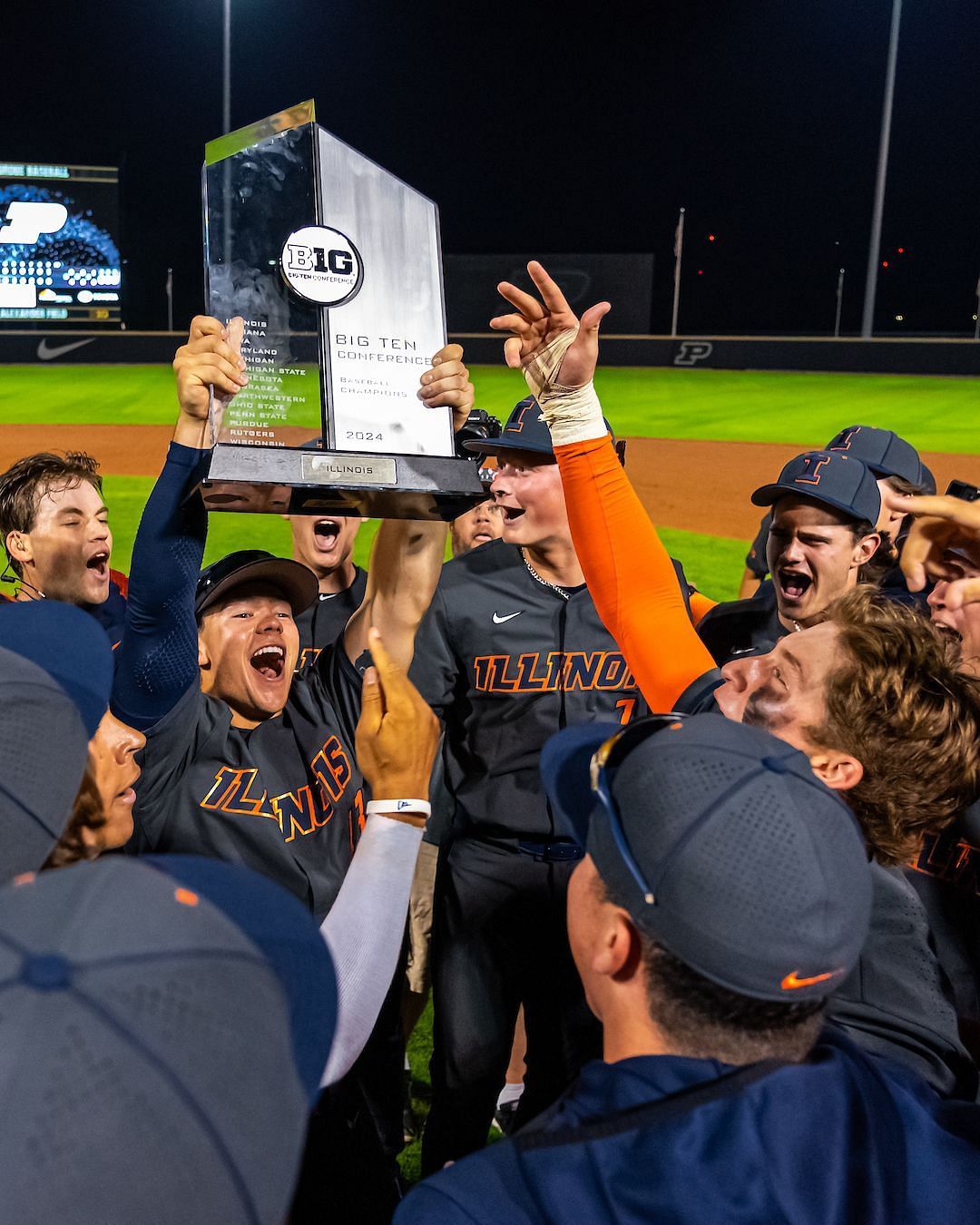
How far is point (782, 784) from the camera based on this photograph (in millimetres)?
1313

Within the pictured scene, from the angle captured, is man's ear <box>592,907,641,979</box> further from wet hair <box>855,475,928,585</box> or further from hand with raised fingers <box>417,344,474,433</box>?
wet hair <box>855,475,928,585</box>

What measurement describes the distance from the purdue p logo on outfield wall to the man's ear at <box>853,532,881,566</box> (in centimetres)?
1525

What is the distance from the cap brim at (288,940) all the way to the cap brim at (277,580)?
6.69 ft

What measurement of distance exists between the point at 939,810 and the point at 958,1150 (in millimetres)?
779

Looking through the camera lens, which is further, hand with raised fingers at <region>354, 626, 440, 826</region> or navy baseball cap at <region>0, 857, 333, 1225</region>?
hand with raised fingers at <region>354, 626, 440, 826</region>

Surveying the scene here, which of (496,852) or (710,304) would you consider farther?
(710,304)

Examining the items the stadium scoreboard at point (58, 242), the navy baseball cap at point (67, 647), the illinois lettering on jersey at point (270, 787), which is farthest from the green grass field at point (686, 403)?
the navy baseball cap at point (67, 647)

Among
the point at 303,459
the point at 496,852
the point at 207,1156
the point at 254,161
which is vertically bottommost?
the point at 496,852

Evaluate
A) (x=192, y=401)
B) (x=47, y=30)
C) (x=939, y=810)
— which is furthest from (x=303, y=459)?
(x=47, y=30)

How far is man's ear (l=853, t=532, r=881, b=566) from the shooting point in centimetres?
376

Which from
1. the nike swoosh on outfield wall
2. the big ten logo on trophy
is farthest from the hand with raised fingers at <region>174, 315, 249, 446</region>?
the nike swoosh on outfield wall

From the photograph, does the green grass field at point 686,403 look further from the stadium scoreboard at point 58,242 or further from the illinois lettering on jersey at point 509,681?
the illinois lettering on jersey at point 509,681

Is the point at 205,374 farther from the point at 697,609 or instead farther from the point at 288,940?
the point at 697,609

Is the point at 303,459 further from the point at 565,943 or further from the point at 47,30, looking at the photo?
the point at 47,30
